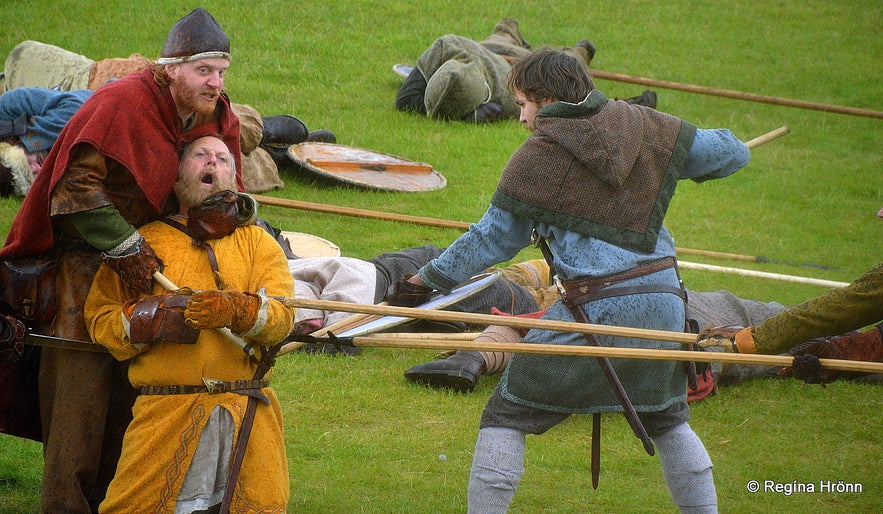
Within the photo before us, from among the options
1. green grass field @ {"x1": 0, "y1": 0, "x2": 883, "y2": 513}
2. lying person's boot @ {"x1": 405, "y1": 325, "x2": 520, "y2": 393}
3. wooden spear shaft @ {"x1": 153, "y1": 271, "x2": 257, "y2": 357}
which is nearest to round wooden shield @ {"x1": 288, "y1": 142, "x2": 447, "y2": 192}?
green grass field @ {"x1": 0, "y1": 0, "x2": 883, "y2": 513}

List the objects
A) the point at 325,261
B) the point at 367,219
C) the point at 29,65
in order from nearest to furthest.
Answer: the point at 325,261
the point at 367,219
the point at 29,65

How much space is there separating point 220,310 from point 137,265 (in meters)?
0.35

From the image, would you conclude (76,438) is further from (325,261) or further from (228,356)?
(325,261)

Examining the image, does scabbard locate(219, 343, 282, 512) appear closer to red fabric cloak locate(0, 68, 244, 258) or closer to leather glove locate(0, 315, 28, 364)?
red fabric cloak locate(0, 68, 244, 258)

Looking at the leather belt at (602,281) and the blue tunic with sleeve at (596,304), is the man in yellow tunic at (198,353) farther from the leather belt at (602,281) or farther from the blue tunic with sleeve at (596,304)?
the leather belt at (602,281)

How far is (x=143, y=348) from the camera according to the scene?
3244mm

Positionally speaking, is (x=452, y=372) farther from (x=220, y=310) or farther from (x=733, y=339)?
(x=220, y=310)

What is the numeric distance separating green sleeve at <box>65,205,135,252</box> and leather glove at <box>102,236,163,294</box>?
0.04 metres

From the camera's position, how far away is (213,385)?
3281mm

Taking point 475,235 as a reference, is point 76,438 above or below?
below

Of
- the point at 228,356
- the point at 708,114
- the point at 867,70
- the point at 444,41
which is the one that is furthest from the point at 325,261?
the point at 867,70

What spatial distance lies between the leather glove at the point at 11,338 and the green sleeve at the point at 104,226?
0.40 m

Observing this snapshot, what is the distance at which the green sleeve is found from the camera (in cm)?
320

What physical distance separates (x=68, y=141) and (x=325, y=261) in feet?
9.46
